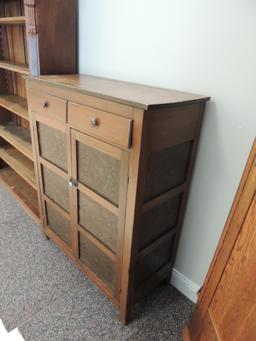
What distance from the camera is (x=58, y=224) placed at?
5.47ft

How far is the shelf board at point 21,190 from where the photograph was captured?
2.05 meters

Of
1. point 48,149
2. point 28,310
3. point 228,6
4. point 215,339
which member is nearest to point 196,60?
point 228,6

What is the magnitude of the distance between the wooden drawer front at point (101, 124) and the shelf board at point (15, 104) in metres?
0.79

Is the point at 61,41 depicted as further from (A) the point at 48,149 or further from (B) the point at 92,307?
(B) the point at 92,307

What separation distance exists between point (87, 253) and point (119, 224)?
1.55 feet

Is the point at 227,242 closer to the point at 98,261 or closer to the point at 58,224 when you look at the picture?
the point at 98,261

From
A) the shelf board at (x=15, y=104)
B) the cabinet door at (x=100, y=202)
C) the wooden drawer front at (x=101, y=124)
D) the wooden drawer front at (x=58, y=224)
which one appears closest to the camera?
the wooden drawer front at (x=101, y=124)

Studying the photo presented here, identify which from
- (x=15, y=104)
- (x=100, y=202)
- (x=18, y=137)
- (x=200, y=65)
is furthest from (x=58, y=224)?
(x=200, y=65)

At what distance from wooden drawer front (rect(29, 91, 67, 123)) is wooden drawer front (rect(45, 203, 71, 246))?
656 millimetres

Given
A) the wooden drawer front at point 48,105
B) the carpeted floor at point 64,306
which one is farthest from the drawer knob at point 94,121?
the carpeted floor at point 64,306

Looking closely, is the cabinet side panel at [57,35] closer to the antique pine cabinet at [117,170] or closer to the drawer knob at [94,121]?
the antique pine cabinet at [117,170]

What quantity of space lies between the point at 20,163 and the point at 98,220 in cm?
132

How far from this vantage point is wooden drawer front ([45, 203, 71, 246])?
1.58m

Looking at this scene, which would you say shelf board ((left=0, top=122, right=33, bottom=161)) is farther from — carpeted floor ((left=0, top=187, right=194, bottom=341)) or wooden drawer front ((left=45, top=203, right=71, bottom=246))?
carpeted floor ((left=0, top=187, right=194, bottom=341))
